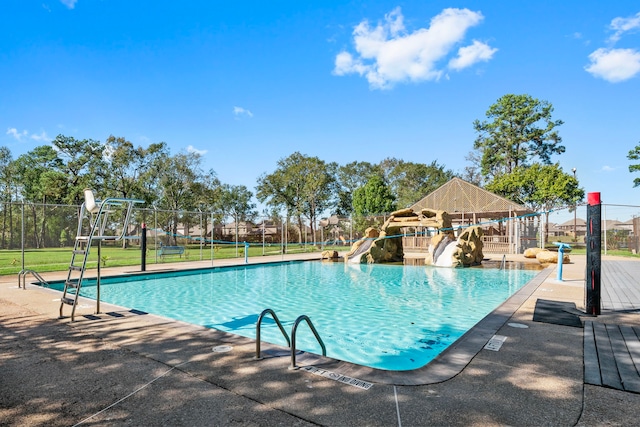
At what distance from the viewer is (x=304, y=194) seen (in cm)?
4309

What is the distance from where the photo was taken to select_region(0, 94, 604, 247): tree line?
32688 mm

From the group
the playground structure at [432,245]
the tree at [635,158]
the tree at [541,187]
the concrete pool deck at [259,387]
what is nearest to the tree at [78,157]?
the playground structure at [432,245]

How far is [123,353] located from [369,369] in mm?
2692

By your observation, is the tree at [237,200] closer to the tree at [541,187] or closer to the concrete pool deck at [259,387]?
the tree at [541,187]

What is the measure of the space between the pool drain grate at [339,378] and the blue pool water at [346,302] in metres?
1.65

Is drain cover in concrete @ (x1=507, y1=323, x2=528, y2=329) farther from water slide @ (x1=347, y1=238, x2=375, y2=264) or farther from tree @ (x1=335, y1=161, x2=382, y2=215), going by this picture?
tree @ (x1=335, y1=161, x2=382, y2=215)

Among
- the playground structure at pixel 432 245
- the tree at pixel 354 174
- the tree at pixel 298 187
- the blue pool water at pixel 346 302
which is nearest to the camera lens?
the blue pool water at pixel 346 302

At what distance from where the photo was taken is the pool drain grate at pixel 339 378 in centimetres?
291

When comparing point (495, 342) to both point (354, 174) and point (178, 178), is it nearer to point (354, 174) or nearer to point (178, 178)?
point (178, 178)

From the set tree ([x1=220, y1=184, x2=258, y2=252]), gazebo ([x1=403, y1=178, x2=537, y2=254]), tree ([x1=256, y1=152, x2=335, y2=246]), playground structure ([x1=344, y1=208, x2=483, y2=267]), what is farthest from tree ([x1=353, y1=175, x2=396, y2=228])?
playground structure ([x1=344, y1=208, x2=483, y2=267])

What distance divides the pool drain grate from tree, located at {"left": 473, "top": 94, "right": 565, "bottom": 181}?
1636 inches

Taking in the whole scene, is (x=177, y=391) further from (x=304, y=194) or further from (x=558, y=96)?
(x=558, y=96)

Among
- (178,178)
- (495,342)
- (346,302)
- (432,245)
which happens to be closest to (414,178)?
(178,178)

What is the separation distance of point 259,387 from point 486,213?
28065mm
